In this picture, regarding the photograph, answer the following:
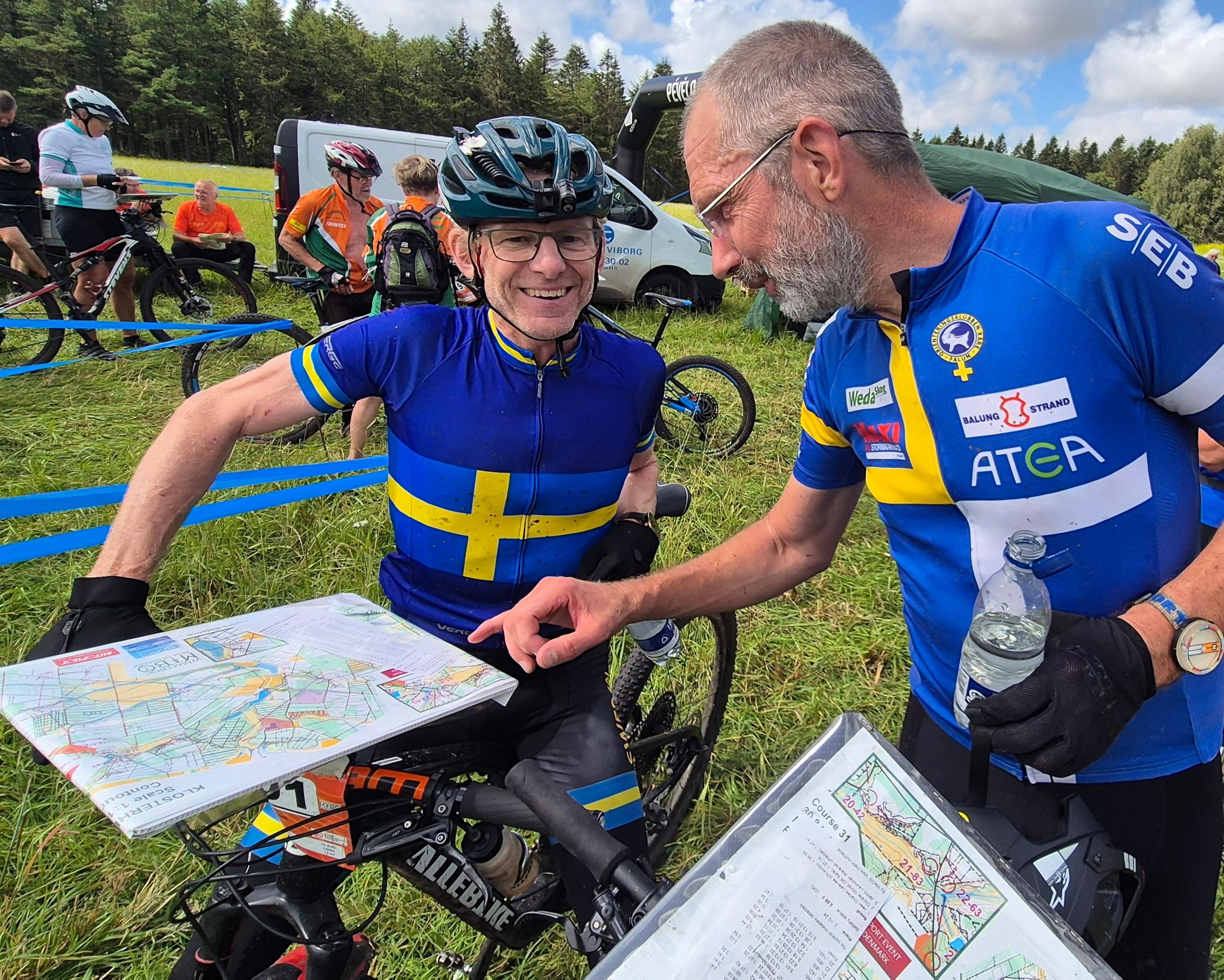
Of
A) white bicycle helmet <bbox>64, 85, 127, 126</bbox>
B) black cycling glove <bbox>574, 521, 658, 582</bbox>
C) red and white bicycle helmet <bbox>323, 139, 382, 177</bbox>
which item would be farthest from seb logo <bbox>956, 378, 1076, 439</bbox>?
white bicycle helmet <bbox>64, 85, 127, 126</bbox>

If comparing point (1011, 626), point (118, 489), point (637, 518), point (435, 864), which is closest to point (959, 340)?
point (1011, 626)

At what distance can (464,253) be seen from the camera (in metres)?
2.02

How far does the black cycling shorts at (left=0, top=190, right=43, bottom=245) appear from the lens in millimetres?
8352

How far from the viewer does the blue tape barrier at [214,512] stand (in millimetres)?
2857

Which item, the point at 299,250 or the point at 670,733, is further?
the point at 299,250

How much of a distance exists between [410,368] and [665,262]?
10230mm

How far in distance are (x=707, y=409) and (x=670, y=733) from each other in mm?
3735

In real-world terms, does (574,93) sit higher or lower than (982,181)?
higher

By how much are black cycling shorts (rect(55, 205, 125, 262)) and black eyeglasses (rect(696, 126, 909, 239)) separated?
8.56 metres

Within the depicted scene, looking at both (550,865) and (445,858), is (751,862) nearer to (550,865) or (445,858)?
(445,858)

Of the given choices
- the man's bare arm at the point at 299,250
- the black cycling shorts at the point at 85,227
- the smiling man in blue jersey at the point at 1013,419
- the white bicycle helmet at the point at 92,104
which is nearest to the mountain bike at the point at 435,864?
the smiling man in blue jersey at the point at 1013,419

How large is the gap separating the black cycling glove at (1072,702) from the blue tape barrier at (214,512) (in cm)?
219

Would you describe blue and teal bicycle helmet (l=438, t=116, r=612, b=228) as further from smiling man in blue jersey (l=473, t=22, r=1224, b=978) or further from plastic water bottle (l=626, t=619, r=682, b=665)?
plastic water bottle (l=626, t=619, r=682, b=665)

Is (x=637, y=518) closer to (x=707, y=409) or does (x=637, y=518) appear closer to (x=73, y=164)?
(x=707, y=409)
